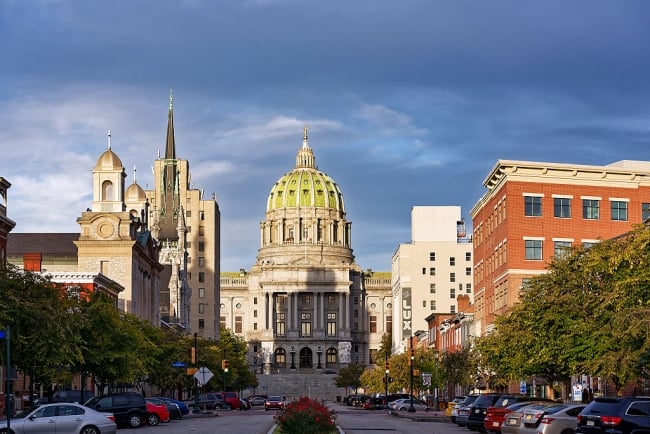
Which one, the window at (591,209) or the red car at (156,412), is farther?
the window at (591,209)

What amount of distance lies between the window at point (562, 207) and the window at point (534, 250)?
241cm

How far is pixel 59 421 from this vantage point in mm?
42031

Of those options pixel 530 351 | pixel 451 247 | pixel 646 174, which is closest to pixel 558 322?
pixel 530 351

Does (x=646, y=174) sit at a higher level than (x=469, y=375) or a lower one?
higher

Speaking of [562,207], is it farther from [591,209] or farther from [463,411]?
[463,411]

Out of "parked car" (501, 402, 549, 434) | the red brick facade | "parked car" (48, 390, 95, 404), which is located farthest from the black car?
the red brick facade

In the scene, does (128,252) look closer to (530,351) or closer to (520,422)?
(530,351)

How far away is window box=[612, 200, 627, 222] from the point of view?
89.5m

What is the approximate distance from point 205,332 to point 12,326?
151 m

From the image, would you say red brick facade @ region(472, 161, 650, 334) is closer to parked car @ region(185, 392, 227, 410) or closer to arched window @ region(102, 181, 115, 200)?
parked car @ region(185, 392, 227, 410)

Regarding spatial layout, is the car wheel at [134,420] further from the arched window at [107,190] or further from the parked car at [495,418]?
the arched window at [107,190]

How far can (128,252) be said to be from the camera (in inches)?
4569

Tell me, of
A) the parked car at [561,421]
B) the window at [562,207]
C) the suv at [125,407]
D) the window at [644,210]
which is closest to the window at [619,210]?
the window at [644,210]

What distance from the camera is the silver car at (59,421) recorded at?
1633 inches
